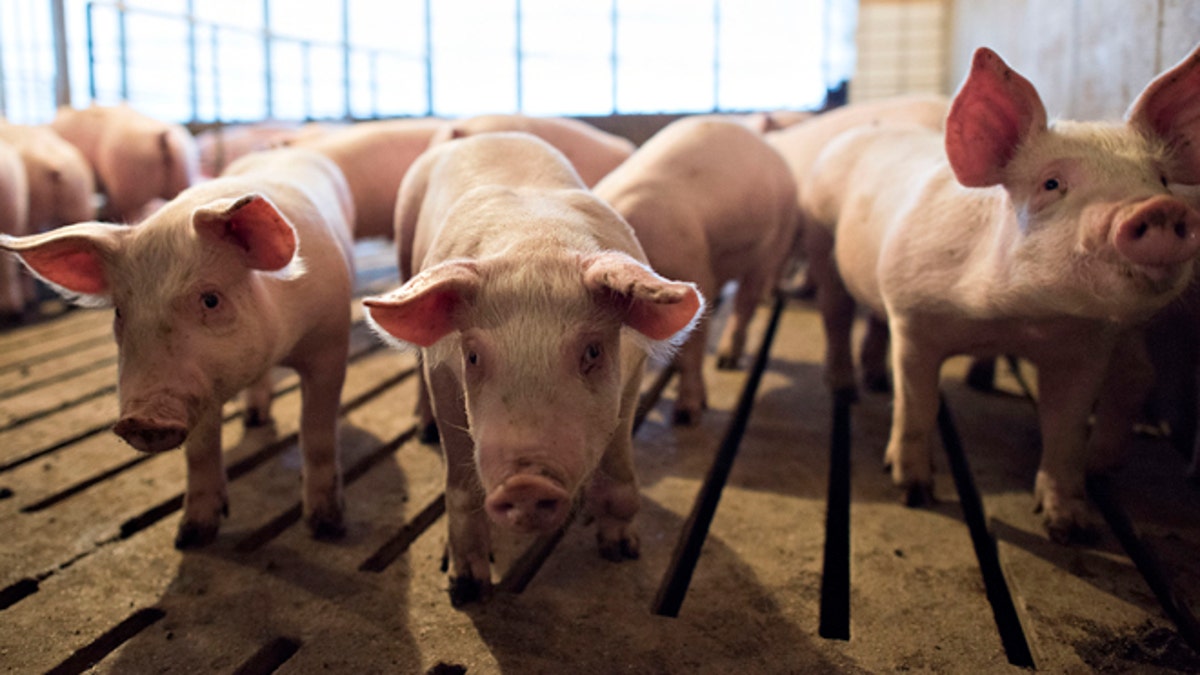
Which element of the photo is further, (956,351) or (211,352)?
(956,351)

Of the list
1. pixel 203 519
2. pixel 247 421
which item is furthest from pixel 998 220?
pixel 247 421

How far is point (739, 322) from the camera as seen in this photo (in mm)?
4660

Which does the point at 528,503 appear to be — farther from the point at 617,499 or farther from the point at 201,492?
the point at 201,492

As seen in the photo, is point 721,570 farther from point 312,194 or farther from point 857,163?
point 857,163

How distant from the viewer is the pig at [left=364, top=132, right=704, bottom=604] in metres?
1.76

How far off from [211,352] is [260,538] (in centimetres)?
76

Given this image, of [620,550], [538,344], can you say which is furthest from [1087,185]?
[620,550]

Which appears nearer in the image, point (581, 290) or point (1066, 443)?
point (581, 290)

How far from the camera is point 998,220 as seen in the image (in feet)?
8.49

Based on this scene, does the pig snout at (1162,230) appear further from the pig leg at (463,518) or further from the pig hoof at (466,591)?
the pig hoof at (466,591)

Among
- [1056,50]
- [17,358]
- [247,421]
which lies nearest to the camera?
[247,421]

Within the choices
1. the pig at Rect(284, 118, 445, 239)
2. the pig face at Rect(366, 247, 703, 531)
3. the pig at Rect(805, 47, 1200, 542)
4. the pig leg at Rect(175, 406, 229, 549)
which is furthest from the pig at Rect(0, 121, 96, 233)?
the pig at Rect(805, 47, 1200, 542)

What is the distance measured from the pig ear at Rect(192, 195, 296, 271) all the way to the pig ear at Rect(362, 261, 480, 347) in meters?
0.55

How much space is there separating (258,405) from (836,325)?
108 inches
